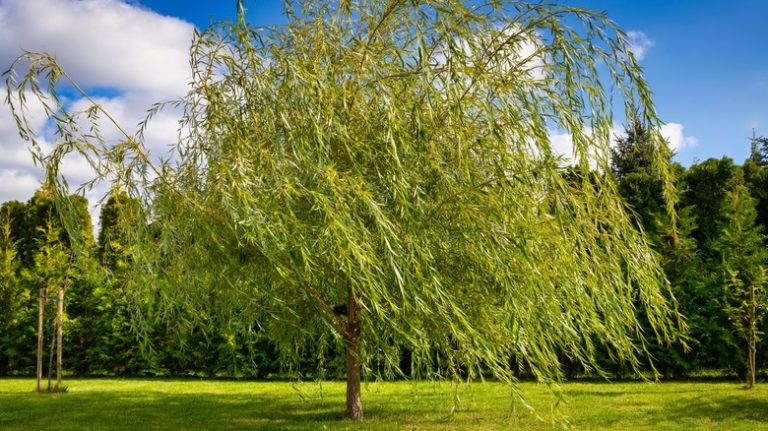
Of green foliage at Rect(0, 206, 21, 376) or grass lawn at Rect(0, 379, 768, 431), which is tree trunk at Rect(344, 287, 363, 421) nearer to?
grass lawn at Rect(0, 379, 768, 431)

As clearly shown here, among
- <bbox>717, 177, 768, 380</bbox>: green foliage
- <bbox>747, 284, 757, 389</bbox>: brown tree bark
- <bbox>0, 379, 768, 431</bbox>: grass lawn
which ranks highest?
<bbox>717, 177, 768, 380</bbox>: green foliage

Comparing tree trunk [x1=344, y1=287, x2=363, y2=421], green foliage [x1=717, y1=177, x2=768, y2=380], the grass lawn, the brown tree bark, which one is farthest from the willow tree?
green foliage [x1=717, y1=177, x2=768, y2=380]

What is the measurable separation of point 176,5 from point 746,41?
4909 mm

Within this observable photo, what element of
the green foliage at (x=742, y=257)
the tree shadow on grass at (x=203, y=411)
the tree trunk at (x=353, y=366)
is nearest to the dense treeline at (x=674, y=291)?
the green foliage at (x=742, y=257)

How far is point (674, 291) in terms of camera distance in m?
9.37

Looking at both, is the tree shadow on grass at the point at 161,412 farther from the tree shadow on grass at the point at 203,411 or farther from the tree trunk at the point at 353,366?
the tree trunk at the point at 353,366

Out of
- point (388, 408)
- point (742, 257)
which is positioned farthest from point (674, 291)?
point (388, 408)

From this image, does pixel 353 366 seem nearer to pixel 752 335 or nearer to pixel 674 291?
pixel 752 335

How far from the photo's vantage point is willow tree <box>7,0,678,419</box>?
154 inches

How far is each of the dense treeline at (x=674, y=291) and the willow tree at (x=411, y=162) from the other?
3.33 meters

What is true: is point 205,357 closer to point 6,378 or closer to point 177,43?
point 6,378

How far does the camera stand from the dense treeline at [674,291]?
9.05m

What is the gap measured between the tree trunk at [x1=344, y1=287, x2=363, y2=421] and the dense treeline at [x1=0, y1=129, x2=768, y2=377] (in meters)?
1.79

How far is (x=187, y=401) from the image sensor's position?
→ 782 cm
